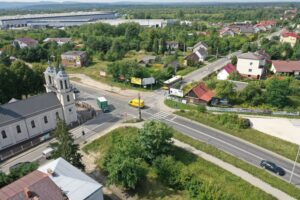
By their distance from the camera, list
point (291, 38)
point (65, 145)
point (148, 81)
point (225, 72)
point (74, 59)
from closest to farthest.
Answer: point (65, 145) → point (148, 81) → point (225, 72) → point (74, 59) → point (291, 38)

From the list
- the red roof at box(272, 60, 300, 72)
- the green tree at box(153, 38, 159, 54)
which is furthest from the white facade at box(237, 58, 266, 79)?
the green tree at box(153, 38, 159, 54)

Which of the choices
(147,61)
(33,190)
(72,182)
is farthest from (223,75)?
(33,190)

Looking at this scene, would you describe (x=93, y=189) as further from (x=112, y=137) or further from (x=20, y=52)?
(x=20, y=52)

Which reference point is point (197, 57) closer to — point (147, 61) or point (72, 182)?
point (147, 61)

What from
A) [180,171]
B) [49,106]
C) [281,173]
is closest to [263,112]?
[281,173]

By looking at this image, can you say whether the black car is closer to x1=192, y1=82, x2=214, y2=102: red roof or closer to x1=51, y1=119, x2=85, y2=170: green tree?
x1=192, y1=82, x2=214, y2=102: red roof

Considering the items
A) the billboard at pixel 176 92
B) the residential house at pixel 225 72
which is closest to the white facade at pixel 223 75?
the residential house at pixel 225 72
